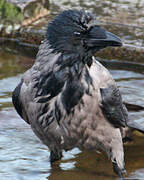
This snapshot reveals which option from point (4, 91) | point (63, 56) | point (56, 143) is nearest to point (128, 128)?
point (56, 143)

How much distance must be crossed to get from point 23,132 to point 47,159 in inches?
20.2

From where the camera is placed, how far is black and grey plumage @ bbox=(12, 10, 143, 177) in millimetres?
3988

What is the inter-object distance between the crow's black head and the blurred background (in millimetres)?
399

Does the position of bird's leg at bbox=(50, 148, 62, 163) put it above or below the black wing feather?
below

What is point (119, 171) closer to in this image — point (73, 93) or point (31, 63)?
point (73, 93)

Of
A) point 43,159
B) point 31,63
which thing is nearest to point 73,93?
point 43,159

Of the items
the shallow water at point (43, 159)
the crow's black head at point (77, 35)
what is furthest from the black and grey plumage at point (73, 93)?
the shallow water at point (43, 159)

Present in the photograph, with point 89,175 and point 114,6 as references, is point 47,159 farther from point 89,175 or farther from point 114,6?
point 114,6

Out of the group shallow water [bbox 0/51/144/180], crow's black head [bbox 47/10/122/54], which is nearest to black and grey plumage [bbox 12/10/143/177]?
crow's black head [bbox 47/10/122/54]

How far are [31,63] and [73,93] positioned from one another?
3248 millimetres

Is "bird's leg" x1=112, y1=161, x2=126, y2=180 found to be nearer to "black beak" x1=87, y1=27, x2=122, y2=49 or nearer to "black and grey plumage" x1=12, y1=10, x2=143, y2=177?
"black and grey plumage" x1=12, y1=10, x2=143, y2=177

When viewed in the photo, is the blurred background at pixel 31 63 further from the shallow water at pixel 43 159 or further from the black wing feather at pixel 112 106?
the black wing feather at pixel 112 106

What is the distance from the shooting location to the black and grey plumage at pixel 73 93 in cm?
399

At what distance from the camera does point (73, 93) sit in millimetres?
4141
